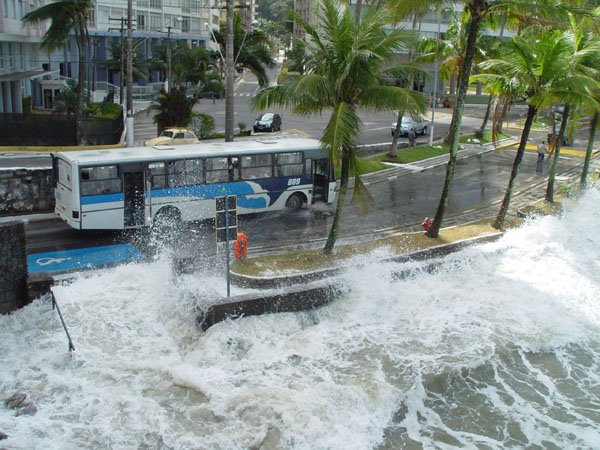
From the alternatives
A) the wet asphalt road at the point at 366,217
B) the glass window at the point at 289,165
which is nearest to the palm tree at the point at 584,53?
the wet asphalt road at the point at 366,217

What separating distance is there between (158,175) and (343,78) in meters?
7.77

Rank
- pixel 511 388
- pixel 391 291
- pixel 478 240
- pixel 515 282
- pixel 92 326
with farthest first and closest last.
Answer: pixel 478 240 < pixel 515 282 < pixel 391 291 < pixel 92 326 < pixel 511 388

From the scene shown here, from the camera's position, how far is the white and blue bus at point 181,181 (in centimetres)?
1875

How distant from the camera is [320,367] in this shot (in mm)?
12633

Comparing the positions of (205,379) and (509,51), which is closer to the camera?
(205,379)

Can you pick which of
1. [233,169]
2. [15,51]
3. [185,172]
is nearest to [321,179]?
[233,169]

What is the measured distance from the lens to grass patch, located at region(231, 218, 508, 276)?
15891 mm

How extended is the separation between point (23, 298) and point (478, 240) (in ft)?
41.6

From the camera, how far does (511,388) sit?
12.8 metres

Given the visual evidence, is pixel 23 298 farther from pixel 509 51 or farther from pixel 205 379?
pixel 509 51

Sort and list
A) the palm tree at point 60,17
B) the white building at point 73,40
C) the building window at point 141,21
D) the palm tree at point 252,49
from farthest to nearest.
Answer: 1. the building window at point 141,21
2. the palm tree at point 252,49
3. the white building at point 73,40
4. the palm tree at point 60,17

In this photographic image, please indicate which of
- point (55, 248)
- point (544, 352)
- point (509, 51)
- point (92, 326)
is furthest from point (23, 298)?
point (509, 51)

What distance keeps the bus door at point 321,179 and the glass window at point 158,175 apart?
571cm

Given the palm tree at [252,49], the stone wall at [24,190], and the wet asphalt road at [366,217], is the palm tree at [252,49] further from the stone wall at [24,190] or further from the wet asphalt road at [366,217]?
the stone wall at [24,190]
